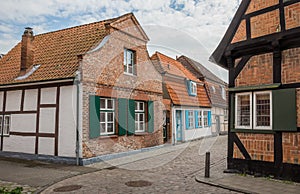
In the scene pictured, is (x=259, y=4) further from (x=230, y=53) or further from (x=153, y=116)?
(x=153, y=116)

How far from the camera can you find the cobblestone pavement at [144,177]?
691 centimetres

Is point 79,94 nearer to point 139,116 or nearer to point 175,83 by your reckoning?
point 139,116

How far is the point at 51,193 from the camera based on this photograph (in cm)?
667

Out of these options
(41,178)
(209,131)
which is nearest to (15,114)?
(41,178)

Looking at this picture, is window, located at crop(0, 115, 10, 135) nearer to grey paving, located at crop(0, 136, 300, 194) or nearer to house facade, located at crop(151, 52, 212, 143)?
grey paving, located at crop(0, 136, 300, 194)

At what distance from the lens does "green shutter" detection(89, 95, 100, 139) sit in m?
10.7

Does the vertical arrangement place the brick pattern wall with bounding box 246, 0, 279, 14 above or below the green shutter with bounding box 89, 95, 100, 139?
above

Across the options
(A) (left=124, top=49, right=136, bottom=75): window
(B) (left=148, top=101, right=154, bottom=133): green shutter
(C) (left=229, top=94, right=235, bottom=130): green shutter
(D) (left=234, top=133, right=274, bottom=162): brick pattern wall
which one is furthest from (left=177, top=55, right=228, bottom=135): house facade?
(D) (left=234, top=133, right=274, bottom=162): brick pattern wall

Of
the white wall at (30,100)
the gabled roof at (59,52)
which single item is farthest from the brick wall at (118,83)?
the white wall at (30,100)

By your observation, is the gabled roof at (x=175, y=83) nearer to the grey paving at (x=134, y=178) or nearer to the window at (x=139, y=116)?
the window at (x=139, y=116)

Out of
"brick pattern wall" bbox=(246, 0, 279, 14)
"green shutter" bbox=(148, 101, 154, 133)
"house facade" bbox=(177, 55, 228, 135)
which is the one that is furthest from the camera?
"house facade" bbox=(177, 55, 228, 135)

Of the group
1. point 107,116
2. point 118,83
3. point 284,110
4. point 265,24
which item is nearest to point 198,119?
point 118,83

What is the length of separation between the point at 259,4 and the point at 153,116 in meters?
8.30

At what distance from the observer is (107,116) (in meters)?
11.9
